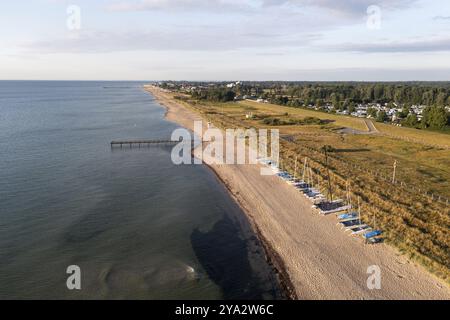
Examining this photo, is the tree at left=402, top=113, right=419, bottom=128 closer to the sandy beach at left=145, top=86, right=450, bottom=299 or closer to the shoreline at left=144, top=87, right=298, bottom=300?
the sandy beach at left=145, top=86, right=450, bottom=299

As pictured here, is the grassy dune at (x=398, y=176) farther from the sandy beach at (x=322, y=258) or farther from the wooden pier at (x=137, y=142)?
the wooden pier at (x=137, y=142)

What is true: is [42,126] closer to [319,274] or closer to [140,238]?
[140,238]

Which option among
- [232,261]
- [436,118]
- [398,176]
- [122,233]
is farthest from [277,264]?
[436,118]

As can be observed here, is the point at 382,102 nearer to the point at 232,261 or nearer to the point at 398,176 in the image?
the point at 398,176

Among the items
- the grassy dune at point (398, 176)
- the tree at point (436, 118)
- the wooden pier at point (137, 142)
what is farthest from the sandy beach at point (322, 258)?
the tree at point (436, 118)
